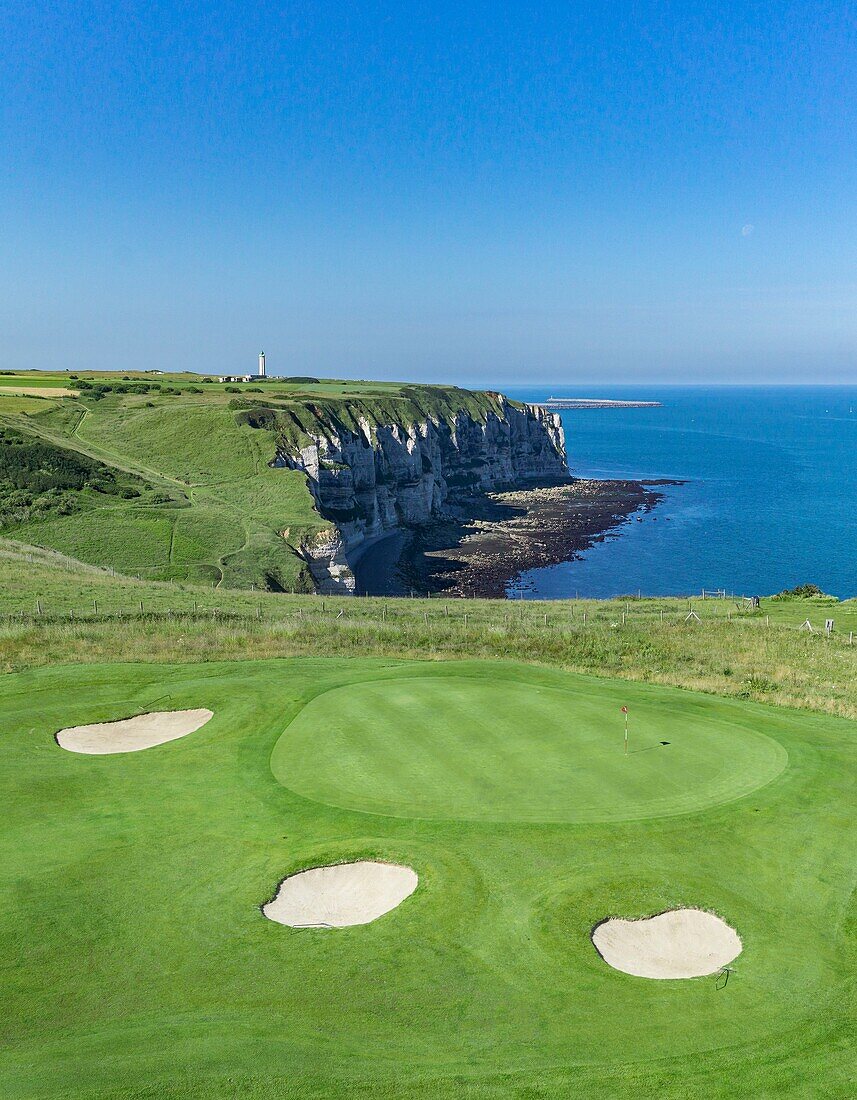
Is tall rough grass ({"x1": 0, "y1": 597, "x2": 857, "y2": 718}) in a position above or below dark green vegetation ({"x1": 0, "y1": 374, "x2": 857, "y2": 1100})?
below

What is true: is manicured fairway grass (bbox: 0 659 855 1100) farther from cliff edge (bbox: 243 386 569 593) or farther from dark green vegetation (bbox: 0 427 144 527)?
dark green vegetation (bbox: 0 427 144 527)

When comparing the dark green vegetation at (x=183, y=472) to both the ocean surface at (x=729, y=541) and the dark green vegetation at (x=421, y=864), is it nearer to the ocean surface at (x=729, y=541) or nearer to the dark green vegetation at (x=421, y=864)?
the ocean surface at (x=729, y=541)

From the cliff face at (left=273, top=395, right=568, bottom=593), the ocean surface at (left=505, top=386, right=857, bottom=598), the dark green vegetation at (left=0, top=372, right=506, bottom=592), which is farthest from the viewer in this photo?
the cliff face at (left=273, top=395, right=568, bottom=593)

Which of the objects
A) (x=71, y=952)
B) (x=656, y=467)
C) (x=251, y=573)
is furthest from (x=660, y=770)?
(x=656, y=467)

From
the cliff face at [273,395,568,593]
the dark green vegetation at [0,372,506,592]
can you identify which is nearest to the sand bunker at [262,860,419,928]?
the dark green vegetation at [0,372,506,592]

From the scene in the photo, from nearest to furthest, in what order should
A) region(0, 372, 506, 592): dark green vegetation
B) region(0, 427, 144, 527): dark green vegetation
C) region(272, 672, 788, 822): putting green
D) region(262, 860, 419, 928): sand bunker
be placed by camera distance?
region(262, 860, 419, 928): sand bunker
region(272, 672, 788, 822): putting green
region(0, 372, 506, 592): dark green vegetation
region(0, 427, 144, 527): dark green vegetation
